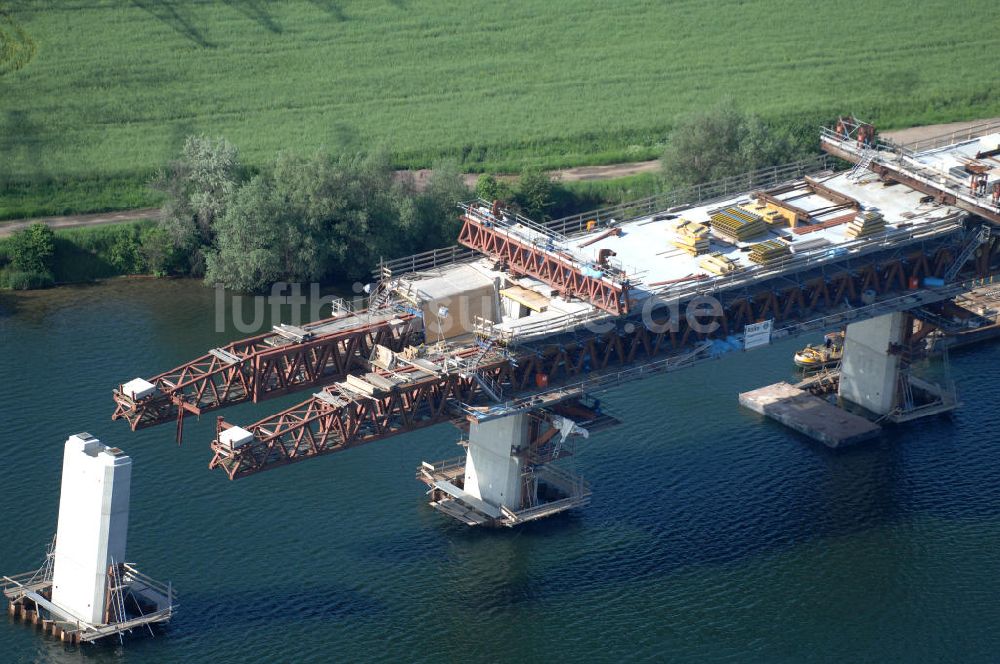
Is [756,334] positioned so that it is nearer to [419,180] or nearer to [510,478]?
[510,478]

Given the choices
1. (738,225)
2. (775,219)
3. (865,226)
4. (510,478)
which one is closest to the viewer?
(510,478)

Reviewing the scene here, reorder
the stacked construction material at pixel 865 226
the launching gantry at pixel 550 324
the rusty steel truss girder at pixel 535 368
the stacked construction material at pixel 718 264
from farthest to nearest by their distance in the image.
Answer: the stacked construction material at pixel 865 226 < the stacked construction material at pixel 718 264 < the launching gantry at pixel 550 324 < the rusty steel truss girder at pixel 535 368

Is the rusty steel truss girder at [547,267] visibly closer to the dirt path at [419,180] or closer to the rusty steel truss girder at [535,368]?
the rusty steel truss girder at [535,368]

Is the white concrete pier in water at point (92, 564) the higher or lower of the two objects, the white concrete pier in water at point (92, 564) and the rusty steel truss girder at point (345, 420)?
the lower

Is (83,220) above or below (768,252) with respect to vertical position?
below

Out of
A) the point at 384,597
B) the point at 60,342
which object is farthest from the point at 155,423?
the point at 60,342

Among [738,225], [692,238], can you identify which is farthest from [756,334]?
[738,225]

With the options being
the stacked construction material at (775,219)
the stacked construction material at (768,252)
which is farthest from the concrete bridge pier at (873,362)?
the stacked construction material at (768,252)

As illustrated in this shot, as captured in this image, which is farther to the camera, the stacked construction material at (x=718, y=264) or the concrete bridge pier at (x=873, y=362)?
the concrete bridge pier at (x=873, y=362)
